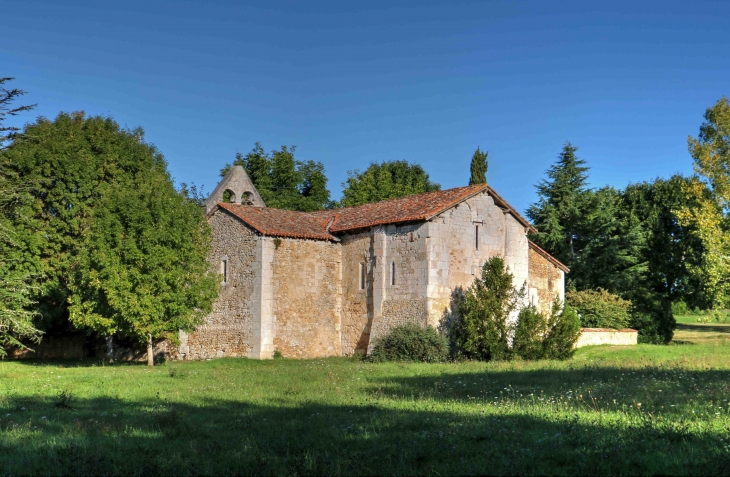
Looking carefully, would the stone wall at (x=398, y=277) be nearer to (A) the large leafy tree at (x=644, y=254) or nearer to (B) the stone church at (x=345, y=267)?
(B) the stone church at (x=345, y=267)

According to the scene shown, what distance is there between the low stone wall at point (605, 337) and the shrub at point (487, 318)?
7839 millimetres

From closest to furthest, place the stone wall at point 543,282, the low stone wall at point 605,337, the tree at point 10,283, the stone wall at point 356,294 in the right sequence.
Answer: the tree at point 10,283 → the stone wall at point 356,294 → the low stone wall at point 605,337 → the stone wall at point 543,282

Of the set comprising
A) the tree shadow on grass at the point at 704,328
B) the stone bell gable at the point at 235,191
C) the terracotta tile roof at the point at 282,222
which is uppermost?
the stone bell gable at the point at 235,191

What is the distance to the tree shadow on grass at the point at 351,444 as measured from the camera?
8023 millimetres

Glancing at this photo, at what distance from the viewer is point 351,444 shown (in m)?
9.46

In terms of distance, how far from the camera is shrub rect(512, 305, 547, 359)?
87.7 feet

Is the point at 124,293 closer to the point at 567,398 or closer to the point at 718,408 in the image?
the point at 567,398

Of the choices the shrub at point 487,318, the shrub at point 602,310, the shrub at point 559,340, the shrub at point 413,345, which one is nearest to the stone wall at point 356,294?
the shrub at point 413,345

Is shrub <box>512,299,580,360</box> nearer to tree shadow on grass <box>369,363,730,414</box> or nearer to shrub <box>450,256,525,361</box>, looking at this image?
shrub <box>450,256,525,361</box>

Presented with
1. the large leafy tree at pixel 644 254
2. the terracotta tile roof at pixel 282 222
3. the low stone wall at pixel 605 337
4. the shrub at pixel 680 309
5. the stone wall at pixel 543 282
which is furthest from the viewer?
the shrub at pixel 680 309

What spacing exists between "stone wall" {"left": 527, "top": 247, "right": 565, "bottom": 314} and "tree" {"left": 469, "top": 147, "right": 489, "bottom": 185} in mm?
12541

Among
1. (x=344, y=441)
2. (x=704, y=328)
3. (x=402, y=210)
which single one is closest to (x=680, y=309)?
(x=704, y=328)

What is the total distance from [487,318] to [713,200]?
56.3ft

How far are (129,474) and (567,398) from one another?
8703mm
